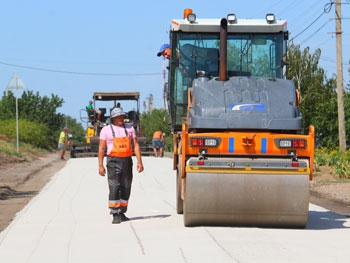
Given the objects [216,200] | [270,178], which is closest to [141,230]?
[216,200]

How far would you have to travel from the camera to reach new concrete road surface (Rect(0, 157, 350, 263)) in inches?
373

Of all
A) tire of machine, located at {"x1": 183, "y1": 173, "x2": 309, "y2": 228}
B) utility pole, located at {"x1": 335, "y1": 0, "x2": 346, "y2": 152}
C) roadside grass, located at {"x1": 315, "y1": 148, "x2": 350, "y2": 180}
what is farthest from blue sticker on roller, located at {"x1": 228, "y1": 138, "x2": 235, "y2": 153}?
utility pole, located at {"x1": 335, "y1": 0, "x2": 346, "y2": 152}

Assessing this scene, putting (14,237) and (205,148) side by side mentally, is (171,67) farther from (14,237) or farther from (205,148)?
(14,237)

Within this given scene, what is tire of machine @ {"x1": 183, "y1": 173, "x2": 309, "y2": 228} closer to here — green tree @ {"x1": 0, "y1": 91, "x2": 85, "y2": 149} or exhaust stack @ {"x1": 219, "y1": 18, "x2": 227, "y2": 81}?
exhaust stack @ {"x1": 219, "y1": 18, "x2": 227, "y2": 81}

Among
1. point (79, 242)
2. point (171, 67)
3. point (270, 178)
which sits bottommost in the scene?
point (79, 242)

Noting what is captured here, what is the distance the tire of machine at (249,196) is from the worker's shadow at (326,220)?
2.32ft

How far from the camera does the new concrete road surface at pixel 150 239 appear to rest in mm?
9477

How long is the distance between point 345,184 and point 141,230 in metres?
10.5

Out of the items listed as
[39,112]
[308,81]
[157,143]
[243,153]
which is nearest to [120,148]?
[243,153]

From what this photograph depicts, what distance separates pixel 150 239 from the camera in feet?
35.6

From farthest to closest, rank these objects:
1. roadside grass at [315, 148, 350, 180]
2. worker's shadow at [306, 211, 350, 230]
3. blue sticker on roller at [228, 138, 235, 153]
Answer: roadside grass at [315, 148, 350, 180], worker's shadow at [306, 211, 350, 230], blue sticker on roller at [228, 138, 235, 153]

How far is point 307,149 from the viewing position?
1201 cm

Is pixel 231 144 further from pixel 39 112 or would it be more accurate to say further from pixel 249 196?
pixel 39 112

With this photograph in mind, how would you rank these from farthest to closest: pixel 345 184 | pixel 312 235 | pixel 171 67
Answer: pixel 345 184
pixel 171 67
pixel 312 235
